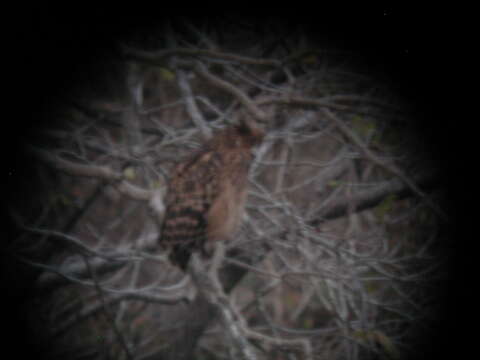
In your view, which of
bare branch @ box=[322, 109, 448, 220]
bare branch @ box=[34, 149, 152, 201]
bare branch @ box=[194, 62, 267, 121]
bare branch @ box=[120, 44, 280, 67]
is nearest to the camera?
bare branch @ box=[322, 109, 448, 220]

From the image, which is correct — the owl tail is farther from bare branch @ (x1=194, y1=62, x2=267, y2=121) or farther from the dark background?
the dark background

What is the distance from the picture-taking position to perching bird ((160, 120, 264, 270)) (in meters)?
2.43

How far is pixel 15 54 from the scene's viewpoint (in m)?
2.42

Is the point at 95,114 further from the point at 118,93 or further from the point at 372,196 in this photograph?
the point at 372,196

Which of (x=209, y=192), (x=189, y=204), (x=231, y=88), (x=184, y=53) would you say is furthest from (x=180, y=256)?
(x=184, y=53)

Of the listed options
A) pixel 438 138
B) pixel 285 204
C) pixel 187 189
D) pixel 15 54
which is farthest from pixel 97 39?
pixel 438 138

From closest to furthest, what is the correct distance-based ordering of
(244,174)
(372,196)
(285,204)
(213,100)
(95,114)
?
1. (285,204)
2. (244,174)
3. (372,196)
4. (95,114)
5. (213,100)

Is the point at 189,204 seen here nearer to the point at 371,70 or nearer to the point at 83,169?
the point at 83,169

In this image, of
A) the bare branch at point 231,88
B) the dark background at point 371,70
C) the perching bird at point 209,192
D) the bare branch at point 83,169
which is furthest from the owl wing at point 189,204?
the dark background at point 371,70

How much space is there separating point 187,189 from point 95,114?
1.73 meters

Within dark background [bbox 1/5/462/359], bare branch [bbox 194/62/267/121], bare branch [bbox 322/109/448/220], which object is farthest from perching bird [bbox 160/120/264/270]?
dark background [bbox 1/5/462/359]

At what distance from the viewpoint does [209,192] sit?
2.54 m

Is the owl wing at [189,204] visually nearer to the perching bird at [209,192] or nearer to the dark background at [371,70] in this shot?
the perching bird at [209,192]

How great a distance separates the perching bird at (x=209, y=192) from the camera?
7.97ft
